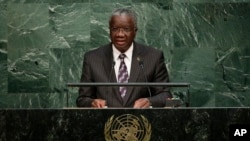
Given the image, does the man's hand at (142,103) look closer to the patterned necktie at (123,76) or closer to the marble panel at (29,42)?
the patterned necktie at (123,76)

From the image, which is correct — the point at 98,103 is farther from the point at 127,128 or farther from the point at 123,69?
the point at 127,128

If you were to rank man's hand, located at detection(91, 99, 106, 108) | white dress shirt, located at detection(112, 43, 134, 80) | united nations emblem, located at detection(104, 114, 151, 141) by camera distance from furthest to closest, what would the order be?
white dress shirt, located at detection(112, 43, 134, 80), man's hand, located at detection(91, 99, 106, 108), united nations emblem, located at detection(104, 114, 151, 141)

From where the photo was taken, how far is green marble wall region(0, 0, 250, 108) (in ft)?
26.4

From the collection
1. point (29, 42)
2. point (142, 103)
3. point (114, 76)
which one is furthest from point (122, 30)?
point (29, 42)

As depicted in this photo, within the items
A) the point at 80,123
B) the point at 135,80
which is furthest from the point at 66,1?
the point at 80,123

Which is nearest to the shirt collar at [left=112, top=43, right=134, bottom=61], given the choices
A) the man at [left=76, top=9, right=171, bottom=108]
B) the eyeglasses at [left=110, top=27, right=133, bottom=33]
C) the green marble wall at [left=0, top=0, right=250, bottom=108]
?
the man at [left=76, top=9, right=171, bottom=108]

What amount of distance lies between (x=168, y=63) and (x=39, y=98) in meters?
1.63

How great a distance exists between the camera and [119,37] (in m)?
5.84

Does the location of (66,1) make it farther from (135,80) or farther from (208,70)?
(135,80)

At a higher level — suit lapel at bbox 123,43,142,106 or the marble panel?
the marble panel

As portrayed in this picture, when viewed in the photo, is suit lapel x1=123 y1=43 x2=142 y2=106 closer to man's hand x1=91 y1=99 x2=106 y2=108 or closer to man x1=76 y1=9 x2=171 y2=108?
man x1=76 y1=9 x2=171 y2=108

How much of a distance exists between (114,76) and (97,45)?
8.07 ft

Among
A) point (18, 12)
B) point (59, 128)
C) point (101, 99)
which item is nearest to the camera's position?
point (59, 128)

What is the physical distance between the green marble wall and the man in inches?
83.0
